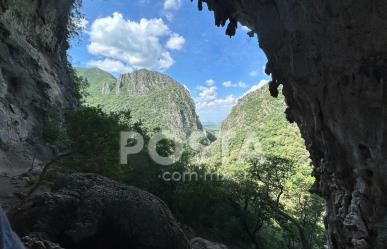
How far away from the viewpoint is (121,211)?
925 cm

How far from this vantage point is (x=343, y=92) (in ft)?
36.0

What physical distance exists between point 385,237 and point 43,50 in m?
37.6

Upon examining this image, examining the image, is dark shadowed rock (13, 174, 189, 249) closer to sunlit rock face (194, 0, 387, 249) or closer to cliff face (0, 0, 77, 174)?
sunlit rock face (194, 0, 387, 249)

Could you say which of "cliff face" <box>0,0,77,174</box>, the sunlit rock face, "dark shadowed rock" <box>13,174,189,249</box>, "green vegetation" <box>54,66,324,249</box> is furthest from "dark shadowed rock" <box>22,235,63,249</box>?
"cliff face" <box>0,0,77,174</box>

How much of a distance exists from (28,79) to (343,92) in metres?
27.8

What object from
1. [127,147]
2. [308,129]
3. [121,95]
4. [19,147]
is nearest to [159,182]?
[127,147]

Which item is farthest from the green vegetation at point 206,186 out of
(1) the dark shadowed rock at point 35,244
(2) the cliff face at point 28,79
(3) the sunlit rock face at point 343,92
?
(1) the dark shadowed rock at point 35,244

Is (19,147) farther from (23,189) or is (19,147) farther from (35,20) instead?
(35,20)

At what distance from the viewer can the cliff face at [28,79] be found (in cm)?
2602

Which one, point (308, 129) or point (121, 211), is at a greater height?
point (308, 129)

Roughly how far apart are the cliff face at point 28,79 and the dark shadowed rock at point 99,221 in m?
16.2

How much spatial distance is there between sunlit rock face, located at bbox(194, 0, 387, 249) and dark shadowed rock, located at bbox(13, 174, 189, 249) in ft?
18.8

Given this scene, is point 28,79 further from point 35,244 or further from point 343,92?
point 343,92

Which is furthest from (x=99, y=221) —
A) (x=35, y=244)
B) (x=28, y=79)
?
(x=28, y=79)
